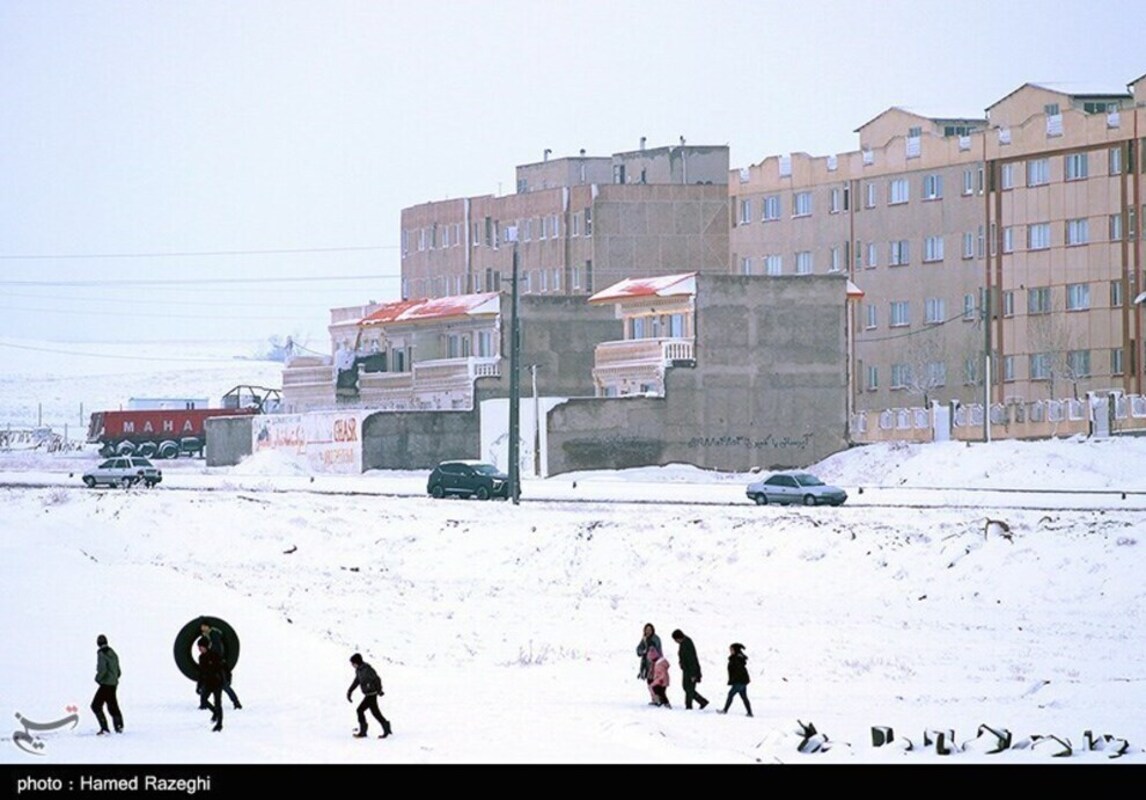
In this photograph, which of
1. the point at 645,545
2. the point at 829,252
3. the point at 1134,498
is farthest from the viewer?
the point at 829,252

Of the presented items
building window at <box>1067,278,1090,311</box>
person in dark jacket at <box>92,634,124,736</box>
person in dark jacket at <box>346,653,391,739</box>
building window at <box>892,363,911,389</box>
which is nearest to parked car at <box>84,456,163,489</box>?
building window at <box>892,363,911,389</box>

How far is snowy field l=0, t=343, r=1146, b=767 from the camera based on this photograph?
32.9m

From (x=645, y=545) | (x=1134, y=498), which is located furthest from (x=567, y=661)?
(x=1134, y=498)

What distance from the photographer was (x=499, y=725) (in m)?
33.6

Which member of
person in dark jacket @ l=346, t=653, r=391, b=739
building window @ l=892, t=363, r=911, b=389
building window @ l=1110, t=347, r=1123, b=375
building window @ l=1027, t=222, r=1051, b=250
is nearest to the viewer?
person in dark jacket @ l=346, t=653, r=391, b=739

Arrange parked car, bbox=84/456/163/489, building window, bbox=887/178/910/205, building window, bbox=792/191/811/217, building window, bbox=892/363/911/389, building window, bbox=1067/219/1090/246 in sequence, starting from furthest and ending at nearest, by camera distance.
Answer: building window, bbox=792/191/811/217 < building window, bbox=887/178/910/205 < building window, bbox=892/363/911/389 < building window, bbox=1067/219/1090/246 < parked car, bbox=84/456/163/489

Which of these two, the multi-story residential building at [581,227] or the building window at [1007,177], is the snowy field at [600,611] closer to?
the building window at [1007,177]

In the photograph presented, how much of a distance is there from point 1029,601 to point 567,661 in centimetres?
1426

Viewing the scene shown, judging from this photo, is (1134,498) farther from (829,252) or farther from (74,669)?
(829,252)

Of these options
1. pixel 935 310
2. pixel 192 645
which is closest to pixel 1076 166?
pixel 935 310

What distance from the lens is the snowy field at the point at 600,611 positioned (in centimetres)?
3291

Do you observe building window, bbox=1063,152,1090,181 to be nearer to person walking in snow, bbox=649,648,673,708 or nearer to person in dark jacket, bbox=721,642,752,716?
person walking in snow, bbox=649,648,673,708

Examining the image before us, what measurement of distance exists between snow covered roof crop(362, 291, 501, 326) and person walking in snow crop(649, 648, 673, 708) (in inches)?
2789

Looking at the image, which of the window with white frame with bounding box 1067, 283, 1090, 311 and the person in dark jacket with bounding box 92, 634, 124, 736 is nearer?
the person in dark jacket with bounding box 92, 634, 124, 736
